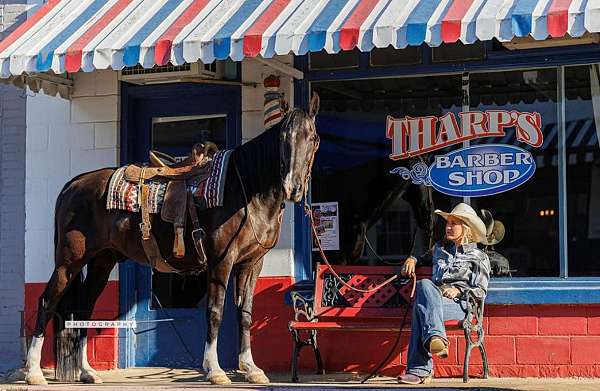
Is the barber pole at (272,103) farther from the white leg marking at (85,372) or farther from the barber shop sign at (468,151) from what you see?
the white leg marking at (85,372)

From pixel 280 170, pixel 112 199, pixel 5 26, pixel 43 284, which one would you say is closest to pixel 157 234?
pixel 112 199

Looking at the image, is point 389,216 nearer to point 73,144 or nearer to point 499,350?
point 499,350

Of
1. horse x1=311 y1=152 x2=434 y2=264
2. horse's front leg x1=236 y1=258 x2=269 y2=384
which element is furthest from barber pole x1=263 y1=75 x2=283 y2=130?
horse's front leg x1=236 y1=258 x2=269 y2=384

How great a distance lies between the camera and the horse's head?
8664 millimetres

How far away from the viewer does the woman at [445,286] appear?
8367 mm

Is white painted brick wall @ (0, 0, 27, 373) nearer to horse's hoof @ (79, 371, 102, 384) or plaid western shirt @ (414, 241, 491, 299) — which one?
horse's hoof @ (79, 371, 102, 384)

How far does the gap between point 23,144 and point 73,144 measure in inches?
29.6

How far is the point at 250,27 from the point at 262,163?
1158mm

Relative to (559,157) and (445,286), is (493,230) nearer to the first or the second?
(559,157)

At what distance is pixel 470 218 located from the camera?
8.98 m

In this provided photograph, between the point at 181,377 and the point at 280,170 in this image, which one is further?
the point at 181,377

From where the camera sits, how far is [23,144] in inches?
450

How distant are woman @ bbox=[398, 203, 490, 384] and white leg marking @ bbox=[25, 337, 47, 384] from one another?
3.23 meters

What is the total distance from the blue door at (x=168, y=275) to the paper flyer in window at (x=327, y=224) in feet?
3.58
